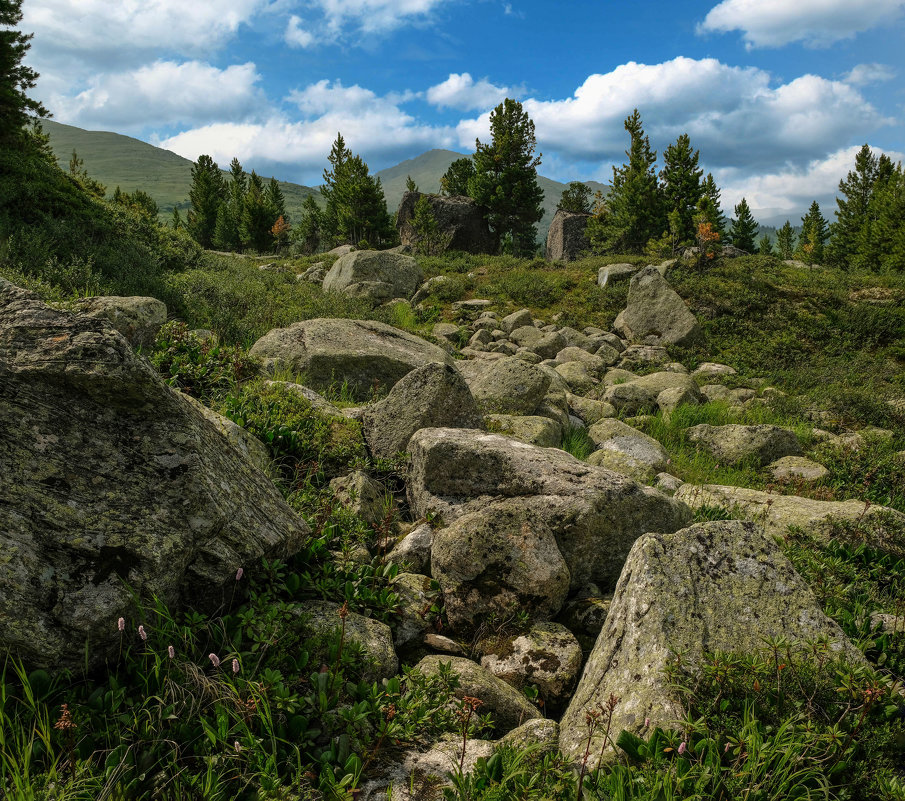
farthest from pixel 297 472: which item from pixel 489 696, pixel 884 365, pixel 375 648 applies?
pixel 884 365

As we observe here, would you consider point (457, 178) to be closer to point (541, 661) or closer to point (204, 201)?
point (204, 201)

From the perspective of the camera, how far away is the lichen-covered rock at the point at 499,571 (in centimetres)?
420

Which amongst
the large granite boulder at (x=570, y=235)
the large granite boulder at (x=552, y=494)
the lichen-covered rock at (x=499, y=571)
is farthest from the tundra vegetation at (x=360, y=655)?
the large granite boulder at (x=570, y=235)

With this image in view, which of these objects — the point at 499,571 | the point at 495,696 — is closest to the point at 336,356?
the point at 499,571

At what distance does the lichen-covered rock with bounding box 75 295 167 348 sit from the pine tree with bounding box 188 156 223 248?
7798cm

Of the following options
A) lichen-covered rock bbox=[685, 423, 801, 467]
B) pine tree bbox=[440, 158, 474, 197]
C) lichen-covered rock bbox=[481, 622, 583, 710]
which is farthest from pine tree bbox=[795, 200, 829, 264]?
lichen-covered rock bbox=[481, 622, 583, 710]

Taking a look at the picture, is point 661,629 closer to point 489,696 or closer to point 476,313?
point 489,696

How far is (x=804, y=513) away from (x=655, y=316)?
15.7m

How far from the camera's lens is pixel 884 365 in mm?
18500

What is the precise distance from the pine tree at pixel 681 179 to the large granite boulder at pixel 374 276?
33631mm

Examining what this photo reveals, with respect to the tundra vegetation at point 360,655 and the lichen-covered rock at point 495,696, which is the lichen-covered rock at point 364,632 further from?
the lichen-covered rock at point 495,696

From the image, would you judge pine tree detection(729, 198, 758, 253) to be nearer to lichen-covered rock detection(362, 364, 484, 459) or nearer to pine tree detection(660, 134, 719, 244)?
pine tree detection(660, 134, 719, 244)

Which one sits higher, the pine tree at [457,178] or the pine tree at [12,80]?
the pine tree at [457,178]

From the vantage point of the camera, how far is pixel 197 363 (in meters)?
7.22
